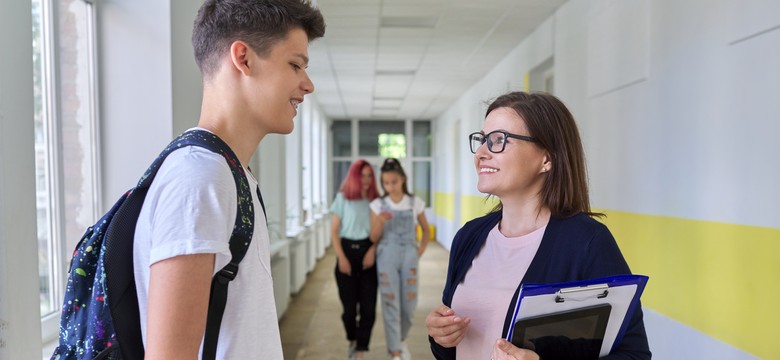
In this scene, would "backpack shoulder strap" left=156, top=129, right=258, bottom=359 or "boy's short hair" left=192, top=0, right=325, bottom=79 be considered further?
"boy's short hair" left=192, top=0, right=325, bottom=79

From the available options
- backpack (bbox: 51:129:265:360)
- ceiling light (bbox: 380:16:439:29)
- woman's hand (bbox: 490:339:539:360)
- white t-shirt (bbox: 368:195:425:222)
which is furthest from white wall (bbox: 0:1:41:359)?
ceiling light (bbox: 380:16:439:29)

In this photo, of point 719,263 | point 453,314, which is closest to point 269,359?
point 453,314

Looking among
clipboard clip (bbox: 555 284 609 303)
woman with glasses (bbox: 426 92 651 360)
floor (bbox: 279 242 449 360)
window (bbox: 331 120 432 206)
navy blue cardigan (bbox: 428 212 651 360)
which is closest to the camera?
clipboard clip (bbox: 555 284 609 303)

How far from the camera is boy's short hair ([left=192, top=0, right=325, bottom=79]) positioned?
1.03 metres

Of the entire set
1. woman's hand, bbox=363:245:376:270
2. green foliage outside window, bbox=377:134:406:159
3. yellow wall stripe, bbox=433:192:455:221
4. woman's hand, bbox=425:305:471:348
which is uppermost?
green foliage outside window, bbox=377:134:406:159

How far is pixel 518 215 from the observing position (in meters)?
1.65

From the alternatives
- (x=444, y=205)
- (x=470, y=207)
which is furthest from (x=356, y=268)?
(x=444, y=205)

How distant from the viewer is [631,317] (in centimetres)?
139

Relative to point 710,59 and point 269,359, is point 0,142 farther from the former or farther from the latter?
point 710,59

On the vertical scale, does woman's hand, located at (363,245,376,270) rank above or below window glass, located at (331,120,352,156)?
below

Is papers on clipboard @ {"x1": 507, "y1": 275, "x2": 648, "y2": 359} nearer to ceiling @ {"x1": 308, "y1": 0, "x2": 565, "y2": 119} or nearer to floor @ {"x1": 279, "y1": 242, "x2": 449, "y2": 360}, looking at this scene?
ceiling @ {"x1": 308, "y1": 0, "x2": 565, "y2": 119}

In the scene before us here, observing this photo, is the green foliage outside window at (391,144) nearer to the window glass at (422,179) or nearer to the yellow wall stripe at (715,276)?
the window glass at (422,179)

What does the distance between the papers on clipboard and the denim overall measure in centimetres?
310

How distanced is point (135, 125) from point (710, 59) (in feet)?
9.04
